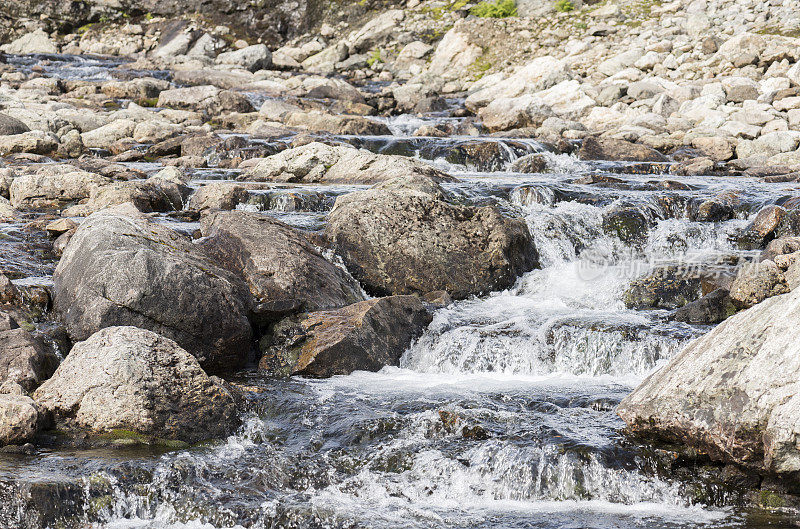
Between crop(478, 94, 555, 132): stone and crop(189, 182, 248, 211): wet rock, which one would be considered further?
crop(478, 94, 555, 132): stone

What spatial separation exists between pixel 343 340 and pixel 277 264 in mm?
1727

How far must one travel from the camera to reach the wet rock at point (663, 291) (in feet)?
34.6

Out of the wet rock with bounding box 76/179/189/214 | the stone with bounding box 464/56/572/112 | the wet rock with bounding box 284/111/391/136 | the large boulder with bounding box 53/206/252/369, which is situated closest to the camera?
the large boulder with bounding box 53/206/252/369

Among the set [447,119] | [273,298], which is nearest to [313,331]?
[273,298]

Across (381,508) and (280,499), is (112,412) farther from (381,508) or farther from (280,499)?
(381,508)

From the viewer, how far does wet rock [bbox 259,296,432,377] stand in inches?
331

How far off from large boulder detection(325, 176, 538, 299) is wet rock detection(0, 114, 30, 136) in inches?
462

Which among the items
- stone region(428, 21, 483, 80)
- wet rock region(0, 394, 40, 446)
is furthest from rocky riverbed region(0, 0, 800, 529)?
stone region(428, 21, 483, 80)

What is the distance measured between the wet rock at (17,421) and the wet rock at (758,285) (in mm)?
8271

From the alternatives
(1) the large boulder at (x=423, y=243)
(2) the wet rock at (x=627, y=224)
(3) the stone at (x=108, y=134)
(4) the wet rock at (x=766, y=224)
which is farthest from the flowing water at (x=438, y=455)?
(3) the stone at (x=108, y=134)

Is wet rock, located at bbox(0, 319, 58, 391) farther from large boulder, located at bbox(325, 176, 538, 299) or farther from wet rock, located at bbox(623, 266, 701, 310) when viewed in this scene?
wet rock, located at bbox(623, 266, 701, 310)

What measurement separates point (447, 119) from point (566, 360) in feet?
58.0

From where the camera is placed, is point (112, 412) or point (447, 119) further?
point (447, 119)

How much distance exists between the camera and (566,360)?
873 centimetres
